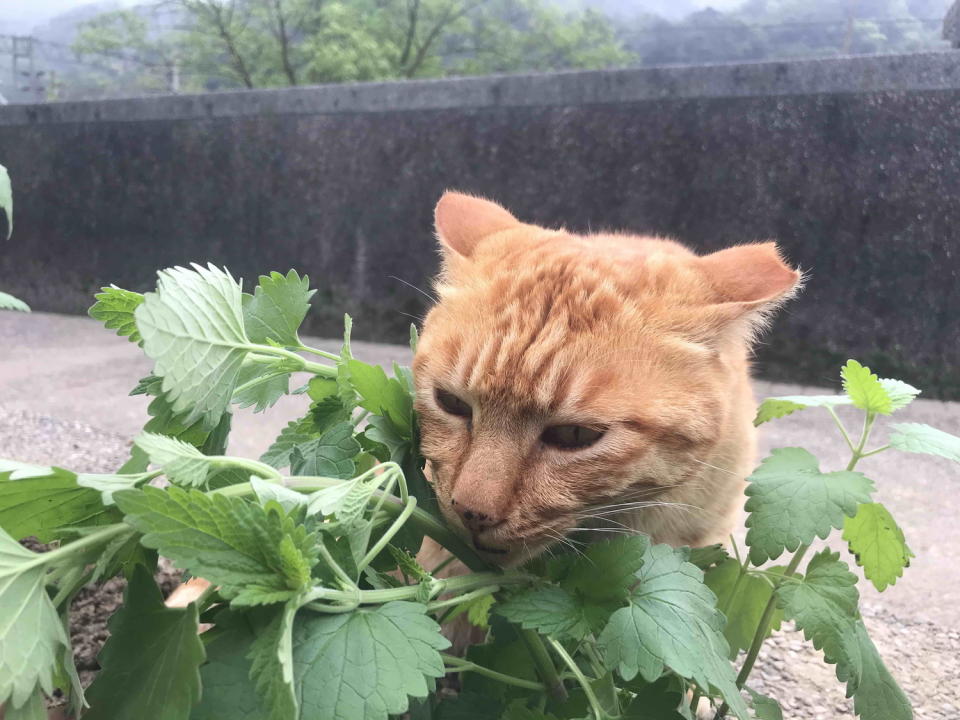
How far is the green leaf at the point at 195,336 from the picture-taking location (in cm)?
72

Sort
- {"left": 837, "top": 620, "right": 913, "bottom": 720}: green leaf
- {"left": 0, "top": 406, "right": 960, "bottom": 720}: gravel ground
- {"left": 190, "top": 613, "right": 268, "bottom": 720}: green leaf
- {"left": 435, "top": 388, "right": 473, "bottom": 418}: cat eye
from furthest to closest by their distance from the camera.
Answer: {"left": 0, "top": 406, "right": 960, "bottom": 720}: gravel ground, {"left": 435, "top": 388, "right": 473, "bottom": 418}: cat eye, {"left": 837, "top": 620, "right": 913, "bottom": 720}: green leaf, {"left": 190, "top": 613, "right": 268, "bottom": 720}: green leaf

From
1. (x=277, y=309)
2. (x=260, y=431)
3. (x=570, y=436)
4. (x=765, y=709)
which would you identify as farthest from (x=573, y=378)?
(x=260, y=431)

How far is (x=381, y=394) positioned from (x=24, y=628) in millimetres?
475

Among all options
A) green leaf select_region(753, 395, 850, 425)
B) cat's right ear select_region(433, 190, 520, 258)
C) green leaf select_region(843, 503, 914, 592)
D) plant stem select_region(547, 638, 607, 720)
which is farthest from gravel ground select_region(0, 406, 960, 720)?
cat's right ear select_region(433, 190, 520, 258)

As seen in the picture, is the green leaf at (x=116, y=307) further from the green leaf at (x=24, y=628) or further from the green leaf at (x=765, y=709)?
the green leaf at (x=765, y=709)

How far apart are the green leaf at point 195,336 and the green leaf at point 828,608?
0.73m

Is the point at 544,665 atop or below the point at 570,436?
below

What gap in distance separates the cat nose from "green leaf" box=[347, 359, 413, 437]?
0.15m

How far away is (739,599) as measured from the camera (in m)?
1.10

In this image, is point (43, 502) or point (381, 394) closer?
point (43, 502)

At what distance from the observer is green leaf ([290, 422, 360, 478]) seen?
34.3 inches

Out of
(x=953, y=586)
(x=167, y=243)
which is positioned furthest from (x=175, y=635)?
(x=167, y=243)

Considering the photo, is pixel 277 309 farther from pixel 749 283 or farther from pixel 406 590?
pixel 749 283

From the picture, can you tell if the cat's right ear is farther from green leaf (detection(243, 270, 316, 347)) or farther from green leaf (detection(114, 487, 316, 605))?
green leaf (detection(114, 487, 316, 605))
